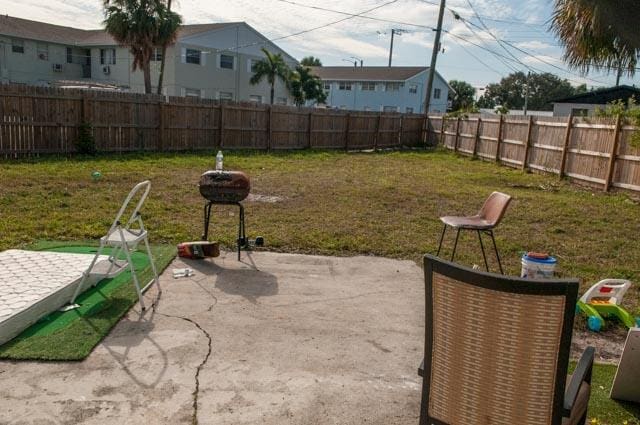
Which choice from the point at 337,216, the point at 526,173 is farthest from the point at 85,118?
the point at 526,173

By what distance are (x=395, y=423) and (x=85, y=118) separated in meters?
13.0

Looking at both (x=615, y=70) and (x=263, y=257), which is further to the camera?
(x=263, y=257)

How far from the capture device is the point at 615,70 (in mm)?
4496

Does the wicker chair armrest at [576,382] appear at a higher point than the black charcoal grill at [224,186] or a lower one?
lower

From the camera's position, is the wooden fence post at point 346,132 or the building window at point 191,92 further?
the building window at point 191,92

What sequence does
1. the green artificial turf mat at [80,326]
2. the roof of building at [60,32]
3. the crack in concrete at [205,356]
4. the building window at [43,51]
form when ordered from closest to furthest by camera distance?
the crack in concrete at [205,356]
the green artificial turf mat at [80,326]
the roof of building at [60,32]
the building window at [43,51]

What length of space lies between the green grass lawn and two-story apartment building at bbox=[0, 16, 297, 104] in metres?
16.4

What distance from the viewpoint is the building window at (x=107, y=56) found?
99.3ft

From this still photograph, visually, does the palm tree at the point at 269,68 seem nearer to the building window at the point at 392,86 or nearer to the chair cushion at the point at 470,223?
the building window at the point at 392,86

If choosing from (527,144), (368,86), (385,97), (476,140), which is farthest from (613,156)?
(368,86)

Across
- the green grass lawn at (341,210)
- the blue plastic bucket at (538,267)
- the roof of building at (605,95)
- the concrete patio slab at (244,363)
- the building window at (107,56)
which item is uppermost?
the building window at (107,56)

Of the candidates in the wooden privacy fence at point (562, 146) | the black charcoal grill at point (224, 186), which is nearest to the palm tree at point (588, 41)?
the black charcoal grill at point (224, 186)

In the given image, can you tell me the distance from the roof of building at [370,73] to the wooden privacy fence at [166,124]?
20.5 meters

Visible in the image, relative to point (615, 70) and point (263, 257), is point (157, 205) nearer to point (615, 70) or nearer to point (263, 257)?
point (263, 257)
